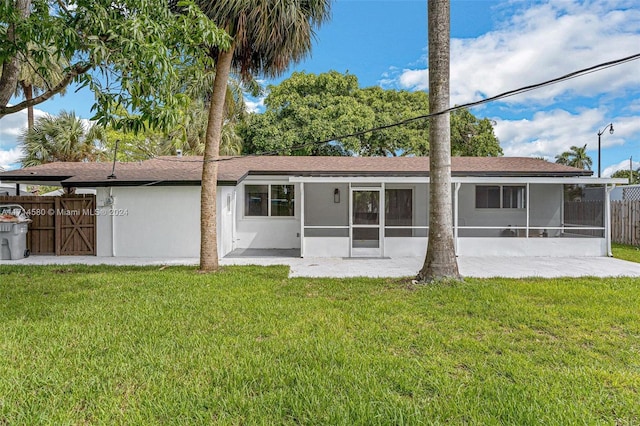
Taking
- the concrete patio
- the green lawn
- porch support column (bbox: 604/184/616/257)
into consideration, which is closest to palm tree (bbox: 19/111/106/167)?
the concrete patio

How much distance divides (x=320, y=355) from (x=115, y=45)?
5.05 meters

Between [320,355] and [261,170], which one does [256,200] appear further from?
[320,355]

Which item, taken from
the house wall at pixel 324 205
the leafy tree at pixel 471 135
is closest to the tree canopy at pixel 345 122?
the leafy tree at pixel 471 135

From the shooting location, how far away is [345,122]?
20.3 metres

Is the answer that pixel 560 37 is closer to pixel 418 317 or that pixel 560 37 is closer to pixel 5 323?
pixel 418 317

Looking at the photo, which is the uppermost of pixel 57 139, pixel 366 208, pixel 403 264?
pixel 57 139

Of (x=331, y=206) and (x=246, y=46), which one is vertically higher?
(x=246, y=46)

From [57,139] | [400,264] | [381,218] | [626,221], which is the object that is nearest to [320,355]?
[400,264]

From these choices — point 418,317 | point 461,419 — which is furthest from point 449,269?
point 461,419

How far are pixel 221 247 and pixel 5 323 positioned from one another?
6.59m

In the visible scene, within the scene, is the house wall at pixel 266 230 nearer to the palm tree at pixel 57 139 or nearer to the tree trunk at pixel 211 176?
the tree trunk at pixel 211 176

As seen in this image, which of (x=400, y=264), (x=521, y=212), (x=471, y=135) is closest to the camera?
(x=400, y=264)

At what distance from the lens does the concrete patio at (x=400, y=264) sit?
8586 millimetres

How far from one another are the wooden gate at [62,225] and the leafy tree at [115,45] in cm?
719
